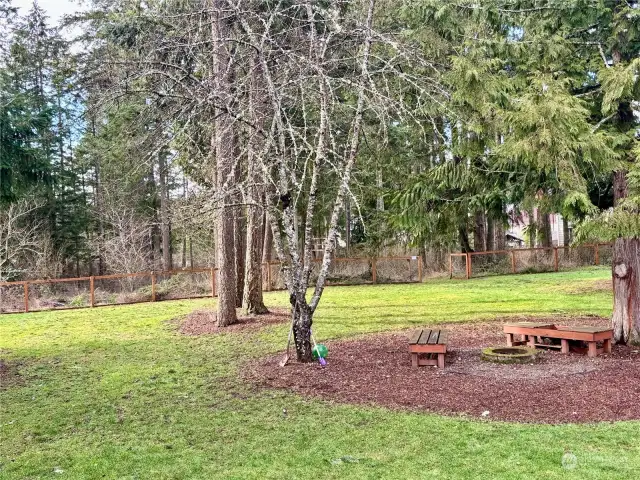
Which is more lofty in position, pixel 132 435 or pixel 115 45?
pixel 115 45

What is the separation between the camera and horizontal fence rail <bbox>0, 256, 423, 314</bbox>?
55.2 feet

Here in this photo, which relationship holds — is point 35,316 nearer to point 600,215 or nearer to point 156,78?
point 156,78

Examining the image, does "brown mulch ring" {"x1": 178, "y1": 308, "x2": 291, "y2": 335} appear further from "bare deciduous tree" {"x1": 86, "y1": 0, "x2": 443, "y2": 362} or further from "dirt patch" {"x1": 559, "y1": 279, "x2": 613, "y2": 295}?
"dirt patch" {"x1": 559, "y1": 279, "x2": 613, "y2": 295}

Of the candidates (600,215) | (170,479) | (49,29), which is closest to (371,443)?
(170,479)

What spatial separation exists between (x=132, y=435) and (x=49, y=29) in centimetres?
1659

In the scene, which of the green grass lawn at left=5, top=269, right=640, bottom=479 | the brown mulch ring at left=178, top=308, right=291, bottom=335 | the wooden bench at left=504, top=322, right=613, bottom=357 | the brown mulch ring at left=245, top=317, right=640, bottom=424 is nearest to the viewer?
the green grass lawn at left=5, top=269, right=640, bottom=479

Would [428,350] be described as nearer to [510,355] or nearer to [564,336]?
[510,355]

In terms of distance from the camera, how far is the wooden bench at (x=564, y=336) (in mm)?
7168

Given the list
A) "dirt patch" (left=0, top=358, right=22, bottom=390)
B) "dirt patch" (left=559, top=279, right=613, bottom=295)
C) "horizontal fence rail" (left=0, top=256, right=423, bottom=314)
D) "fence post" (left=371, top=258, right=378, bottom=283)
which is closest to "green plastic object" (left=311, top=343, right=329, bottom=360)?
"dirt patch" (left=0, top=358, right=22, bottom=390)

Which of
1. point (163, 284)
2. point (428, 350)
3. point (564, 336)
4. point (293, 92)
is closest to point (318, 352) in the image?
point (428, 350)

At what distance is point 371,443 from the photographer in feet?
14.2

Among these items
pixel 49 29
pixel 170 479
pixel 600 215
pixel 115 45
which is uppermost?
pixel 49 29

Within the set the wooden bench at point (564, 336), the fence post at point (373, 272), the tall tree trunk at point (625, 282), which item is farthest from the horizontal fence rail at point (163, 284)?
the tall tree trunk at point (625, 282)

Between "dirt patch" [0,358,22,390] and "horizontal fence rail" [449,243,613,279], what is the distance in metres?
16.6
